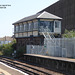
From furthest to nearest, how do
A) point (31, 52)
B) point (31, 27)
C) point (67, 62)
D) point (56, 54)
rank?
point (31, 27), point (31, 52), point (56, 54), point (67, 62)

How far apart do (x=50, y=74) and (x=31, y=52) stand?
15.7 meters

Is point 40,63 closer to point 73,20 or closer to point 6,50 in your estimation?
point 6,50

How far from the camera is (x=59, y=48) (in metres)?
23.3

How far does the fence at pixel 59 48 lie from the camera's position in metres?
21.4

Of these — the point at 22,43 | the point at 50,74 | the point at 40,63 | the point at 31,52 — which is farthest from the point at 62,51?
the point at 22,43

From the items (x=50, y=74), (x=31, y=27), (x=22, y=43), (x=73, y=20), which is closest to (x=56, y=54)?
(x=50, y=74)

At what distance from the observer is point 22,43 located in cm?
3881

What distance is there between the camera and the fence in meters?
21.4

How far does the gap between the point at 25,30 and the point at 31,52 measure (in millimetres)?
6293

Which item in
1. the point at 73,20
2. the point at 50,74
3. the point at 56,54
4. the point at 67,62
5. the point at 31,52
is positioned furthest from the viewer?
the point at 73,20

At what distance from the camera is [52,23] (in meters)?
32.9

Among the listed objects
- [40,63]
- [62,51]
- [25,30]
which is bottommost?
[40,63]

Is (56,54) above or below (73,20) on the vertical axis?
below

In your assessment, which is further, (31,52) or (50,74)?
(31,52)
